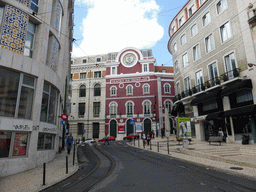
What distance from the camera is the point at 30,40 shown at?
10.8 m

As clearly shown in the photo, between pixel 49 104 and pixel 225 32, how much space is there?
1896 centimetres

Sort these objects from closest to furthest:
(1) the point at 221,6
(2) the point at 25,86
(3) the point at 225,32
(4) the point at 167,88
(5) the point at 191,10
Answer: (2) the point at 25,86 → (3) the point at 225,32 → (1) the point at 221,6 → (5) the point at 191,10 → (4) the point at 167,88

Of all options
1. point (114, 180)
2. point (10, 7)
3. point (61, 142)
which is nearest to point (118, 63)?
point (61, 142)

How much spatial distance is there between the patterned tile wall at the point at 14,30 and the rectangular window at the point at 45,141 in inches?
200

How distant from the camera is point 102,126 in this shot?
131 ft

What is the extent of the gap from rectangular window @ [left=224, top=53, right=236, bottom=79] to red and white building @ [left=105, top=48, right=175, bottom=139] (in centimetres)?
1977

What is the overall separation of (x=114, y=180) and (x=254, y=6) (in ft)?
61.3

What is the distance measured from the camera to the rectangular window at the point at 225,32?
1869 centimetres

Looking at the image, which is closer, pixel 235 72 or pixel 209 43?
pixel 235 72

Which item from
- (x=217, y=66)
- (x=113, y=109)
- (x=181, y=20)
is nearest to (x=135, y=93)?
(x=113, y=109)

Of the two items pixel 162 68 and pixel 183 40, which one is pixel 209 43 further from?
pixel 162 68

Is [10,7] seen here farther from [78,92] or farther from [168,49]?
[78,92]

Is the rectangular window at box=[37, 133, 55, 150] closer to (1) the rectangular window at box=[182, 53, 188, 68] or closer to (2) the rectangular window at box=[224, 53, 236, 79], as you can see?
(2) the rectangular window at box=[224, 53, 236, 79]

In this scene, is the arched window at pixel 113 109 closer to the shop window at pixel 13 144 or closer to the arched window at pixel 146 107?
the arched window at pixel 146 107
